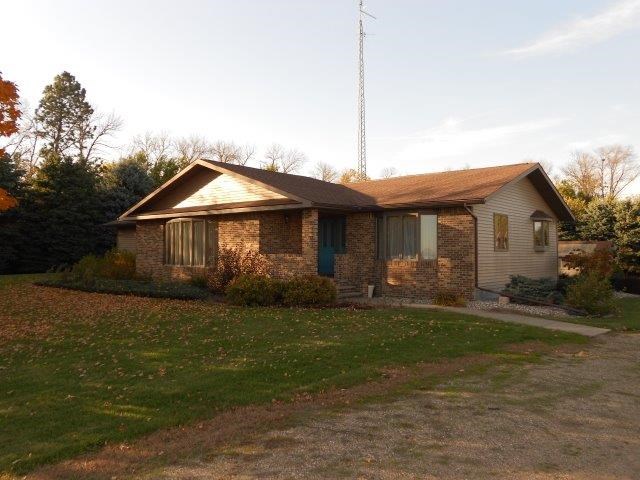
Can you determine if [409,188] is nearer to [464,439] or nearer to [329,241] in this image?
[329,241]

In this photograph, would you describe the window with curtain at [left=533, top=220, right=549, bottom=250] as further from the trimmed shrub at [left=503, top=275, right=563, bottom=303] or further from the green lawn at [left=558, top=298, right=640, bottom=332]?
the green lawn at [left=558, top=298, right=640, bottom=332]

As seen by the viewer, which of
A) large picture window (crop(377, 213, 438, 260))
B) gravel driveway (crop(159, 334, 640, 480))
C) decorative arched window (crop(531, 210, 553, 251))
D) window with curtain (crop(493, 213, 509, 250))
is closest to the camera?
gravel driveway (crop(159, 334, 640, 480))

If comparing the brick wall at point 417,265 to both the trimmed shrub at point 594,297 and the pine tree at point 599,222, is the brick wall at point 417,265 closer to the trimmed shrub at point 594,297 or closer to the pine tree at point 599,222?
the trimmed shrub at point 594,297

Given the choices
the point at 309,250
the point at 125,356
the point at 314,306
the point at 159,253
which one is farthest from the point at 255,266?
the point at 125,356

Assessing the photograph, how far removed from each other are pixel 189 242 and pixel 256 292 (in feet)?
22.6

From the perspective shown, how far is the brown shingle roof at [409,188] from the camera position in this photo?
55.3ft

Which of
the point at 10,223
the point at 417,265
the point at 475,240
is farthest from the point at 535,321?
the point at 10,223

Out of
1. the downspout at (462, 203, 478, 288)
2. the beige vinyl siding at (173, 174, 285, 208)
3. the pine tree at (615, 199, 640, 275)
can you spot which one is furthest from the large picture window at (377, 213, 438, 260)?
the pine tree at (615, 199, 640, 275)

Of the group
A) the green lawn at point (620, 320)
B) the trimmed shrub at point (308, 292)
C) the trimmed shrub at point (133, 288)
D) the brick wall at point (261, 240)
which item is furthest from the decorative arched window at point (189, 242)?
the green lawn at point (620, 320)

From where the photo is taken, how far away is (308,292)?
1458 centimetres

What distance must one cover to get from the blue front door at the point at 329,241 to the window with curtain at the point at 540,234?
7.58 meters

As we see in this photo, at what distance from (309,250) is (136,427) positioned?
10.9m

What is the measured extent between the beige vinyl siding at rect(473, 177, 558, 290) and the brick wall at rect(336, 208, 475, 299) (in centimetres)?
53

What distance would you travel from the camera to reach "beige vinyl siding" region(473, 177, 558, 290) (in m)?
17.0
